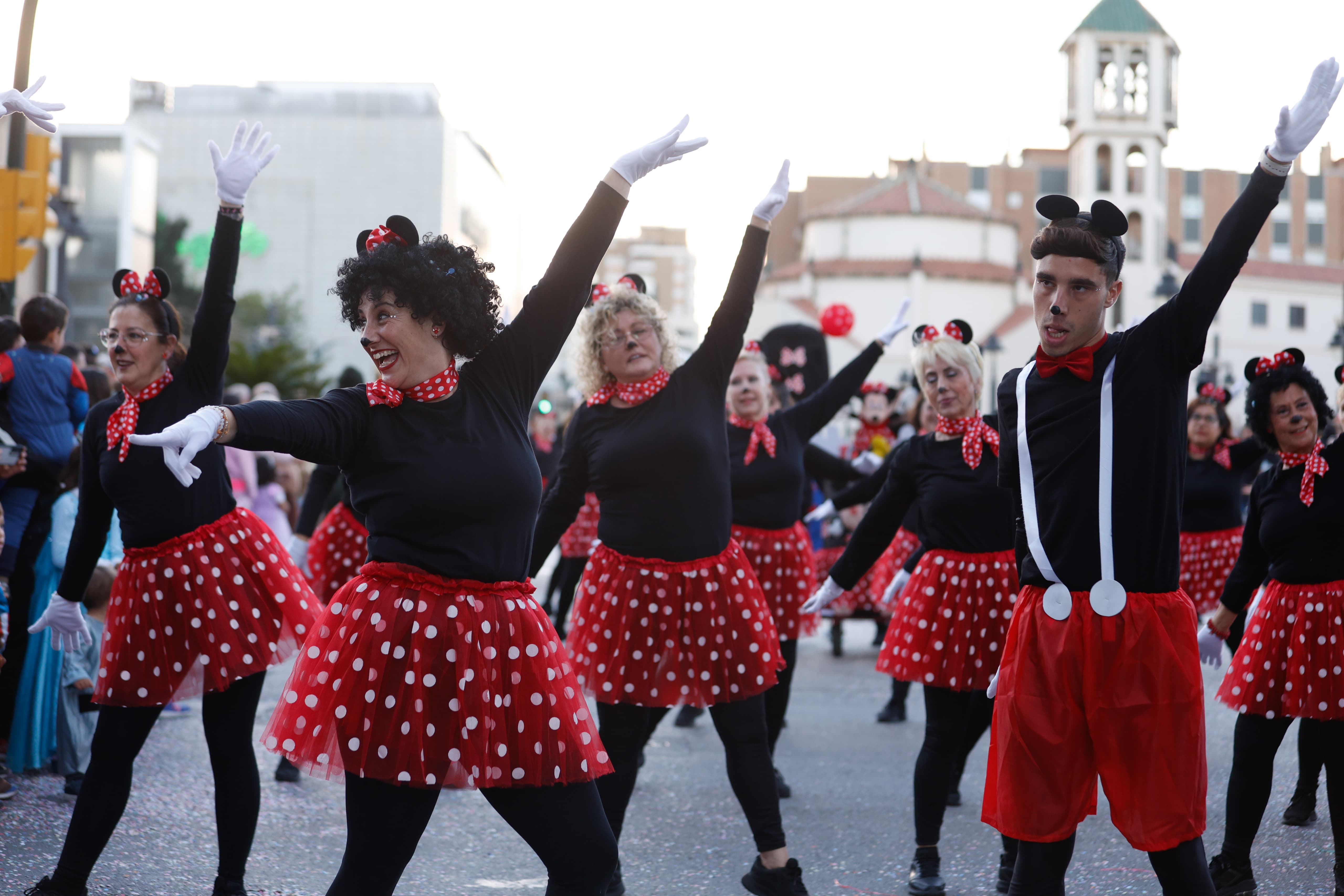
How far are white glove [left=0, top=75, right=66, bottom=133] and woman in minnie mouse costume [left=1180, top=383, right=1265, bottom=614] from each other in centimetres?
701

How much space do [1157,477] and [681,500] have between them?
176 cm

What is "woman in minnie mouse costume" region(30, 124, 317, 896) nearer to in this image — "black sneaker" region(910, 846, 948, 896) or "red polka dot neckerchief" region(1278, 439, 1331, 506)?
"black sneaker" region(910, 846, 948, 896)

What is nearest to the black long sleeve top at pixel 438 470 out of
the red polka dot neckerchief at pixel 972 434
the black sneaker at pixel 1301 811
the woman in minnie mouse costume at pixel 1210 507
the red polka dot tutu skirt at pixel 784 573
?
the red polka dot neckerchief at pixel 972 434

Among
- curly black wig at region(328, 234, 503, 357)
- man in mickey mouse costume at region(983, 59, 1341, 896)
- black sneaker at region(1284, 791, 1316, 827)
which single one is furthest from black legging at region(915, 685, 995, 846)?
curly black wig at region(328, 234, 503, 357)

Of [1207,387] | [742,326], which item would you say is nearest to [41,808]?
[742,326]

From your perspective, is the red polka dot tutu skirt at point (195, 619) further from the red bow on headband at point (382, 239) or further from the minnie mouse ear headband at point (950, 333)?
the minnie mouse ear headband at point (950, 333)

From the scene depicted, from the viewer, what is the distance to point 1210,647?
4.75 m

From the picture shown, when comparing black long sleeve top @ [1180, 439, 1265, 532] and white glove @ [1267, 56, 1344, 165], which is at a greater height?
white glove @ [1267, 56, 1344, 165]

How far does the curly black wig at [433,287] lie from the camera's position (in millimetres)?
3094

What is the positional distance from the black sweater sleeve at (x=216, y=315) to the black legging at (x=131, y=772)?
1.01 m

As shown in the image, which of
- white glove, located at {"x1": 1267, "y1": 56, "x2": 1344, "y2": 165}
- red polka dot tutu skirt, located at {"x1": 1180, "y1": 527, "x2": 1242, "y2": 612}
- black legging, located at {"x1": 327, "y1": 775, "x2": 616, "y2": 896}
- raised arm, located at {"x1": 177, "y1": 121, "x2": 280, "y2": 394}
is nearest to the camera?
black legging, located at {"x1": 327, "y1": 775, "x2": 616, "y2": 896}

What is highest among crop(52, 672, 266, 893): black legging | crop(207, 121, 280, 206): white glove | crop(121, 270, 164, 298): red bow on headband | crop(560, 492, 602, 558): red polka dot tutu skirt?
crop(207, 121, 280, 206): white glove

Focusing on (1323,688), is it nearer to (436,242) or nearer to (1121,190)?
(436,242)

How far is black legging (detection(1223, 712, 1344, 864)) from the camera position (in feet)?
15.0
